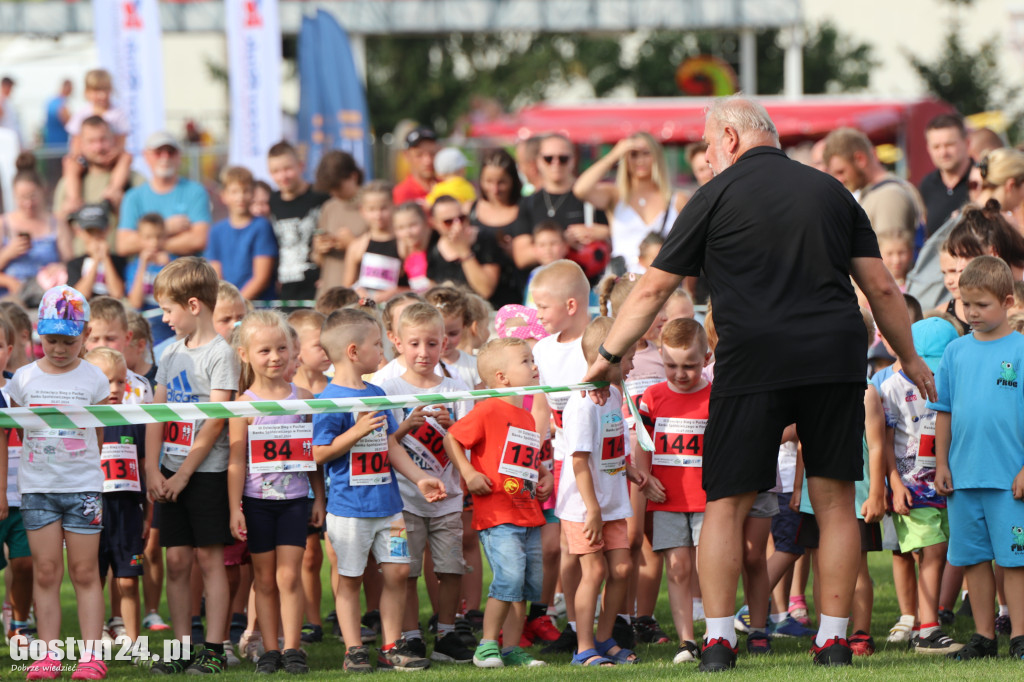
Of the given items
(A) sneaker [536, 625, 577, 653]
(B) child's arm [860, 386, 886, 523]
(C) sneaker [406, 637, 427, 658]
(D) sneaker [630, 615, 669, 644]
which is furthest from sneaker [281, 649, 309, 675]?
(B) child's arm [860, 386, 886, 523]

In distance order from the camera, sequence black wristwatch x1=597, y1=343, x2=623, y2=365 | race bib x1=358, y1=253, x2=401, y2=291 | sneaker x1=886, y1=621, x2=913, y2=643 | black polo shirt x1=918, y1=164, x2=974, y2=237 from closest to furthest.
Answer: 1. black wristwatch x1=597, y1=343, x2=623, y2=365
2. sneaker x1=886, y1=621, x2=913, y2=643
3. race bib x1=358, y1=253, x2=401, y2=291
4. black polo shirt x1=918, y1=164, x2=974, y2=237

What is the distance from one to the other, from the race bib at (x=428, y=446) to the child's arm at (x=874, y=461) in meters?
2.02

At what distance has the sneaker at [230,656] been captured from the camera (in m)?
6.23

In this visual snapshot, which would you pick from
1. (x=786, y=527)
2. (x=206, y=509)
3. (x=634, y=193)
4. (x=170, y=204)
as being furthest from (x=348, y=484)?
(x=170, y=204)

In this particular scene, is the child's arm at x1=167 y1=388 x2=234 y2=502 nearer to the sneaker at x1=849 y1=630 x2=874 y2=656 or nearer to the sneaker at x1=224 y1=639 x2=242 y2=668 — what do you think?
the sneaker at x1=224 y1=639 x2=242 y2=668

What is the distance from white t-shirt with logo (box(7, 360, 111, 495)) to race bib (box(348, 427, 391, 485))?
111 cm

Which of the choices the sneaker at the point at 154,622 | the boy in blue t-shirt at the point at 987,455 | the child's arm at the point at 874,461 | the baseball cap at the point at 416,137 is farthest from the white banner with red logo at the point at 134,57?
the boy in blue t-shirt at the point at 987,455

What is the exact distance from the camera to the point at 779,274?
5.15 metres

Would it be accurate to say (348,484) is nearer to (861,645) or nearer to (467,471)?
(467,471)

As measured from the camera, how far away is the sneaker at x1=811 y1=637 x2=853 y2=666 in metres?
5.28

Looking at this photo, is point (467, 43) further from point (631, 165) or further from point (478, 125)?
point (631, 165)

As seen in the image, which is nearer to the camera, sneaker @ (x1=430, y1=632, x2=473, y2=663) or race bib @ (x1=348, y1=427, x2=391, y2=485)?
race bib @ (x1=348, y1=427, x2=391, y2=485)

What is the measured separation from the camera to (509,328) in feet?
23.4

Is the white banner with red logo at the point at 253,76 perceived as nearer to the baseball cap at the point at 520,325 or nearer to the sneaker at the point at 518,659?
the baseball cap at the point at 520,325
